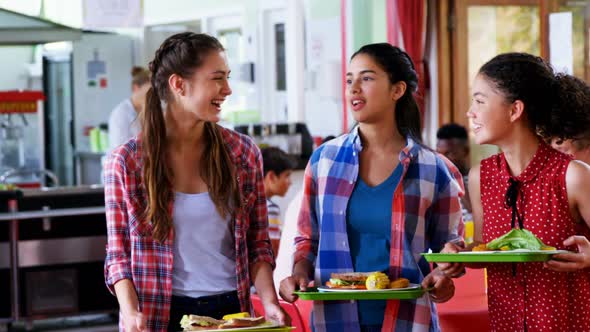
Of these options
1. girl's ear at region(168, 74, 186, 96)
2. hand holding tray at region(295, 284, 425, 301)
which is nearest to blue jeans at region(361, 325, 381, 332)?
hand holding tray at region(295, 284, 425, 301)

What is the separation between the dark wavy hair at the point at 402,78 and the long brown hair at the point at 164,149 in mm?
447

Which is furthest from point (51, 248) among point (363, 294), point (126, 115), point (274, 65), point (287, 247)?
point (363, 294)

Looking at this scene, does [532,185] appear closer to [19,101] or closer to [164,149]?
[164,149]

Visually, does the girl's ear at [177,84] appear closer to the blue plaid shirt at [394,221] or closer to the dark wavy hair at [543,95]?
the blue plaid shirt at [394,221]

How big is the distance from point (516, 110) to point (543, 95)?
0.28 feet

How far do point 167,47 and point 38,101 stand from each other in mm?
8551

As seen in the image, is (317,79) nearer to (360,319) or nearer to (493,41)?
(493,41)

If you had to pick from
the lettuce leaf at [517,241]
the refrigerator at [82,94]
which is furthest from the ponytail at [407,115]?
the refrigerator at [82,94]

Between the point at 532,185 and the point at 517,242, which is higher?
the point at 532,185

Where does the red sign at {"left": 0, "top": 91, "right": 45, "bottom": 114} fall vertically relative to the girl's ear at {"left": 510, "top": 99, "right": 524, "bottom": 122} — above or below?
above

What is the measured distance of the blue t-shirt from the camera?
264cm

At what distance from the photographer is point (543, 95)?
2570 millimetres

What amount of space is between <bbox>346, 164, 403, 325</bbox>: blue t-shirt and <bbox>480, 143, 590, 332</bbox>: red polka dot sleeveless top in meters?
0.27

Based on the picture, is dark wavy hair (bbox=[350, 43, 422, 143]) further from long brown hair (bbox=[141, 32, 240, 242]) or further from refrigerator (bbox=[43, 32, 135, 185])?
refrigerator (bbox=[43, 32, 135, 185])
